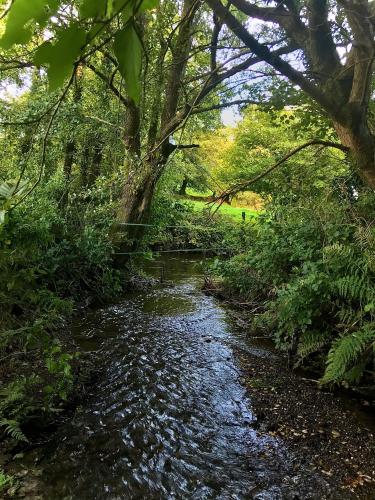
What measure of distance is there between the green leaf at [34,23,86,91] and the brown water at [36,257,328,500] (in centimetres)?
313

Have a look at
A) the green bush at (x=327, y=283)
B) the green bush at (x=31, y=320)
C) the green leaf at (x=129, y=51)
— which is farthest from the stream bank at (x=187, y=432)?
the green leaf at (x=129, y=51)

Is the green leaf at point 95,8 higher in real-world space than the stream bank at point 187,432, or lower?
higher

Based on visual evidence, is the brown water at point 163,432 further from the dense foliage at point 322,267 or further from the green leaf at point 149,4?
the green leaf at point 149,4

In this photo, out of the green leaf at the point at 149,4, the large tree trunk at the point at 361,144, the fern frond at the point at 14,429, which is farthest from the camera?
the large tree trunk at the point at 361,144

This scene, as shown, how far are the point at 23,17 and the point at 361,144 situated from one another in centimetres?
342

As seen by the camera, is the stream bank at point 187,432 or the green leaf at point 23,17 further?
the stream bank at point 187,432

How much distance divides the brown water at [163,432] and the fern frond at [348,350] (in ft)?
3.14

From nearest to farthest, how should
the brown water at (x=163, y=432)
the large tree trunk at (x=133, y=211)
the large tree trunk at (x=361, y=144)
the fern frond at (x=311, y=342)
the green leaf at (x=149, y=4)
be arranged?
the green leaf at (x=149, y=4) → the brown water at (x=163, y=432) → the large tree trunk at (x=361, y=144) → the fern frond at (x=311, y=342) → the large tree trunk at (x=133, y=211)

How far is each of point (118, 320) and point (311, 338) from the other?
3.18 metres

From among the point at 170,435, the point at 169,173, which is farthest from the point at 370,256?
the point at 169,173

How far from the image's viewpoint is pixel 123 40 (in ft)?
1.48

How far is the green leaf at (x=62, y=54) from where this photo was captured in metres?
0.43

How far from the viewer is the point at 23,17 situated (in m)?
0.44

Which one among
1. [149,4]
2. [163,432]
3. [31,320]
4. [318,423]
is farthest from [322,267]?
[149,4]
